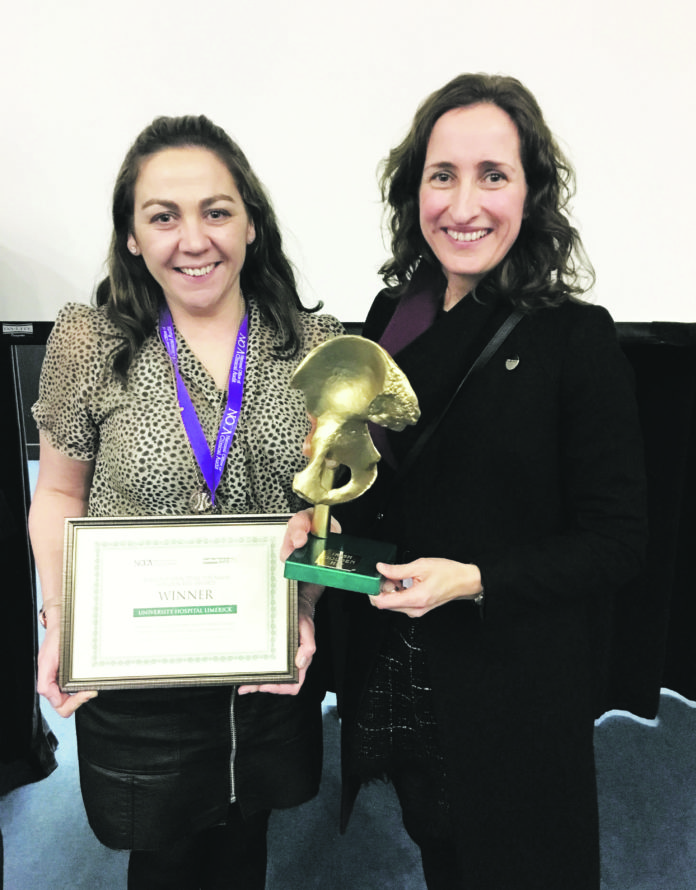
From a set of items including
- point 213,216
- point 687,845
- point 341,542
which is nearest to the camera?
point 341,542

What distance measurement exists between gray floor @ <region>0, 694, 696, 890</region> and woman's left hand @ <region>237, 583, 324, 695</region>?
1.01m

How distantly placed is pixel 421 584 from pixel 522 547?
19 cm

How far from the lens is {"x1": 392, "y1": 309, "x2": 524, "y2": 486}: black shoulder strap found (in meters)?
0.97

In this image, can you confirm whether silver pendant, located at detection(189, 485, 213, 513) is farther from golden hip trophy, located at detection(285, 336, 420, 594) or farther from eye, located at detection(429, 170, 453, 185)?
eye, located at detection(429, 170, 453, 185)

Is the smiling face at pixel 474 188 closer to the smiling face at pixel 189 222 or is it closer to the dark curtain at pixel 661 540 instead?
the smiling face at pixel 189 222

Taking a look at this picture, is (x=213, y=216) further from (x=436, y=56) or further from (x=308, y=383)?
(x=436, y=56)

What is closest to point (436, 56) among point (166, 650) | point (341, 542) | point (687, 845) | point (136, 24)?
point (136, 24)

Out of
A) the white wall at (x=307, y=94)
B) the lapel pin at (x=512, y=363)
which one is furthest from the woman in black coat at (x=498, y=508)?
the white wall at (x=307, y=94)

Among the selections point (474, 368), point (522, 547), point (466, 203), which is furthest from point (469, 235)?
point (522, 547)

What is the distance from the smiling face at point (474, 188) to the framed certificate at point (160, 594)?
525mm

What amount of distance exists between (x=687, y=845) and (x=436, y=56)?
243 centimetres

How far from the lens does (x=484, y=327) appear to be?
998 millimetres

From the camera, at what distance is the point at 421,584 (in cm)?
87

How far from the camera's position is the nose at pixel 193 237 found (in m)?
1.01
